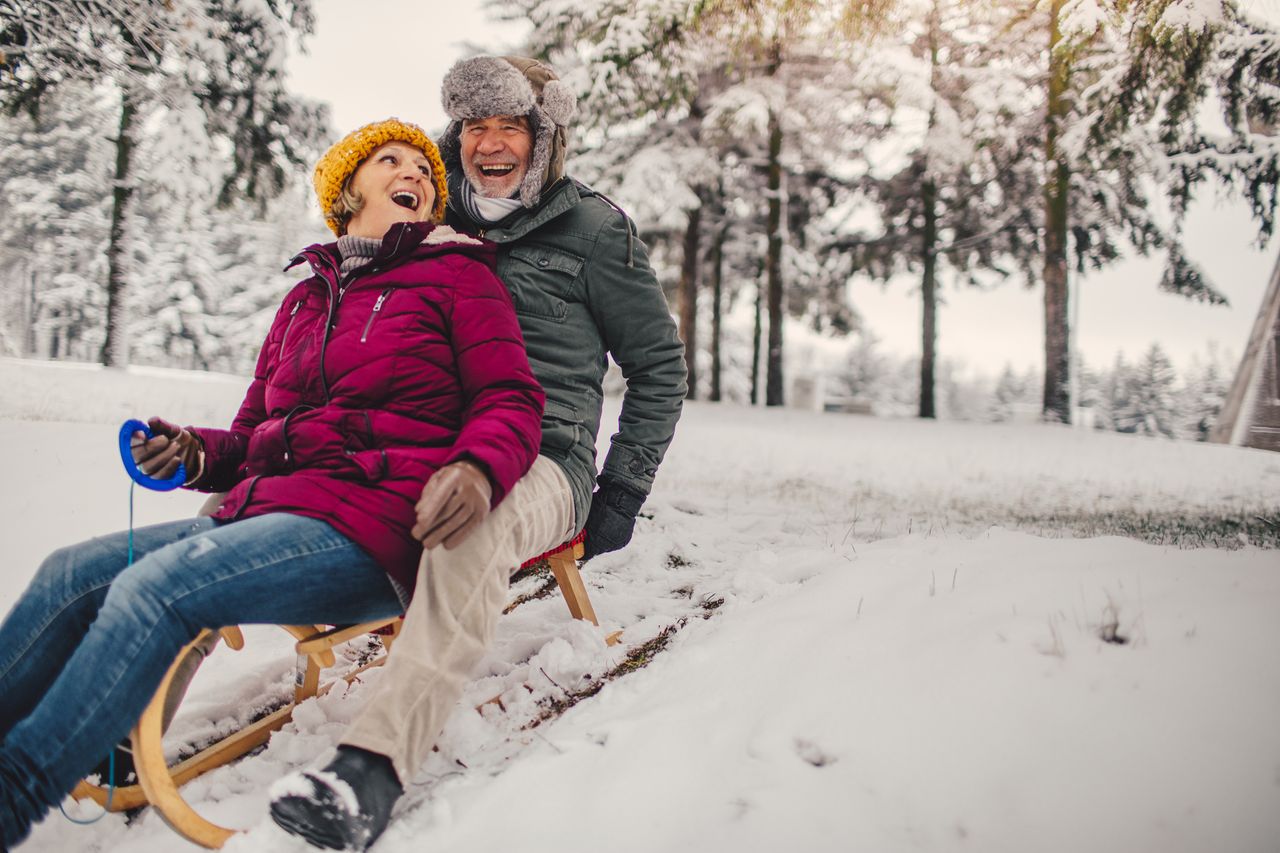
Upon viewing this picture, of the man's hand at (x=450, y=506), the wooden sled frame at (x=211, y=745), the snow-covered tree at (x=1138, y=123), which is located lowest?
the wooden sled frame at (x=211, y=745)

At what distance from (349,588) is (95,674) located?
1.86 feet

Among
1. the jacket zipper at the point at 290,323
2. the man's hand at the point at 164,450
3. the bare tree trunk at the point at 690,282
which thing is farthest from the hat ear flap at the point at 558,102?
the bare tree trunk at the point at 690,282

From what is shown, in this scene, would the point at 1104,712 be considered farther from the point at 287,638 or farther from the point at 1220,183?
the point at 1220,183

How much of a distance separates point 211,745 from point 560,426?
5.44 feet

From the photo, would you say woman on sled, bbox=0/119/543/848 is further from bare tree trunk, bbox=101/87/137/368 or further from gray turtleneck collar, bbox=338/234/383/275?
bare tree trunk, bbox=101/87/137/368

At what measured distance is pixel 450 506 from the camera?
1.86 m

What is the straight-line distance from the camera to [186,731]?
265cm

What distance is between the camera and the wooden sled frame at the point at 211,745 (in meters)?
1.80

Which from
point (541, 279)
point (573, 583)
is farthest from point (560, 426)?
point (573, 583)

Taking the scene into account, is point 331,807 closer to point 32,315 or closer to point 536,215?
point 536,215

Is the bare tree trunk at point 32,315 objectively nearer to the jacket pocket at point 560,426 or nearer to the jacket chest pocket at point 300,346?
the jacket chest pocket at point 300,346

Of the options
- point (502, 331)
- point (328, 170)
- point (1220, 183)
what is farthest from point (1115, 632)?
point (1220, 183)

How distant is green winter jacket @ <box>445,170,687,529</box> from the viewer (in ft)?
9.11

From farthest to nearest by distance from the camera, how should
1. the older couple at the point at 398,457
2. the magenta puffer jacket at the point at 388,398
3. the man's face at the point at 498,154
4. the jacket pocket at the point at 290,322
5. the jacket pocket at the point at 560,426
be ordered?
the man's face at the point at 498,154 < the jacket pocket at the point at 560,426 < the jacket pocket at the point at 290,322 < the magenta puffer jacket at the point at 388,398 < the older couple at the point at 398,457
